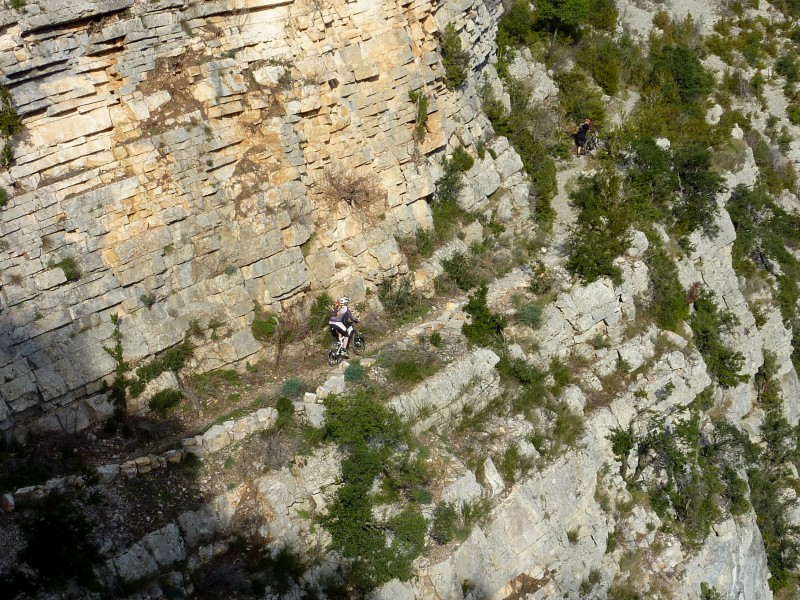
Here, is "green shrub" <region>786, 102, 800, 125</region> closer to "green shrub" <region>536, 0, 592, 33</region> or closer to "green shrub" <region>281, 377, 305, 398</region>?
"green shrub" <region>536, 0, 592, 33</region>

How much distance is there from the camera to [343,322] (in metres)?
14.4

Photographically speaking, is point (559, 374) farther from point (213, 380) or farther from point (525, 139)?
point (213, 380)

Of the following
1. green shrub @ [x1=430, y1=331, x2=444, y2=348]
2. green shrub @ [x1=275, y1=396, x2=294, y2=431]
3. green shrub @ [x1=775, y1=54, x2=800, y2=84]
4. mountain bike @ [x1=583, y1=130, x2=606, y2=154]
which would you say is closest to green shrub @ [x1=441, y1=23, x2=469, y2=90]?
mountain bike @ [x1=583, y1=130, x2=606, y2=154]

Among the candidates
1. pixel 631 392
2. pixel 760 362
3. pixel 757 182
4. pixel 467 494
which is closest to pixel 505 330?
pixel 631 392

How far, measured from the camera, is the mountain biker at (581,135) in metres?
20.6

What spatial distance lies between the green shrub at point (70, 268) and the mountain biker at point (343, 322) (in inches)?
175

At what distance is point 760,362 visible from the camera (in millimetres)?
20562

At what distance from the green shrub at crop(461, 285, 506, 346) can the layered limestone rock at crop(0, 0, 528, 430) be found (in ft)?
5.87

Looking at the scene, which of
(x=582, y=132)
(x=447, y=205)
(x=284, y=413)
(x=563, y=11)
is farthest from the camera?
(x=563, y=11)

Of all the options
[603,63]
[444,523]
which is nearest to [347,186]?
[444,523]

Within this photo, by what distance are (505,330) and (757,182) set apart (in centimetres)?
1210

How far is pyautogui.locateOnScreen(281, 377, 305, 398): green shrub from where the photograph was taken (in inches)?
539

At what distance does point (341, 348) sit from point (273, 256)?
86.7 inches

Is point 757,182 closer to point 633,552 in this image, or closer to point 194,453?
point 633,552
